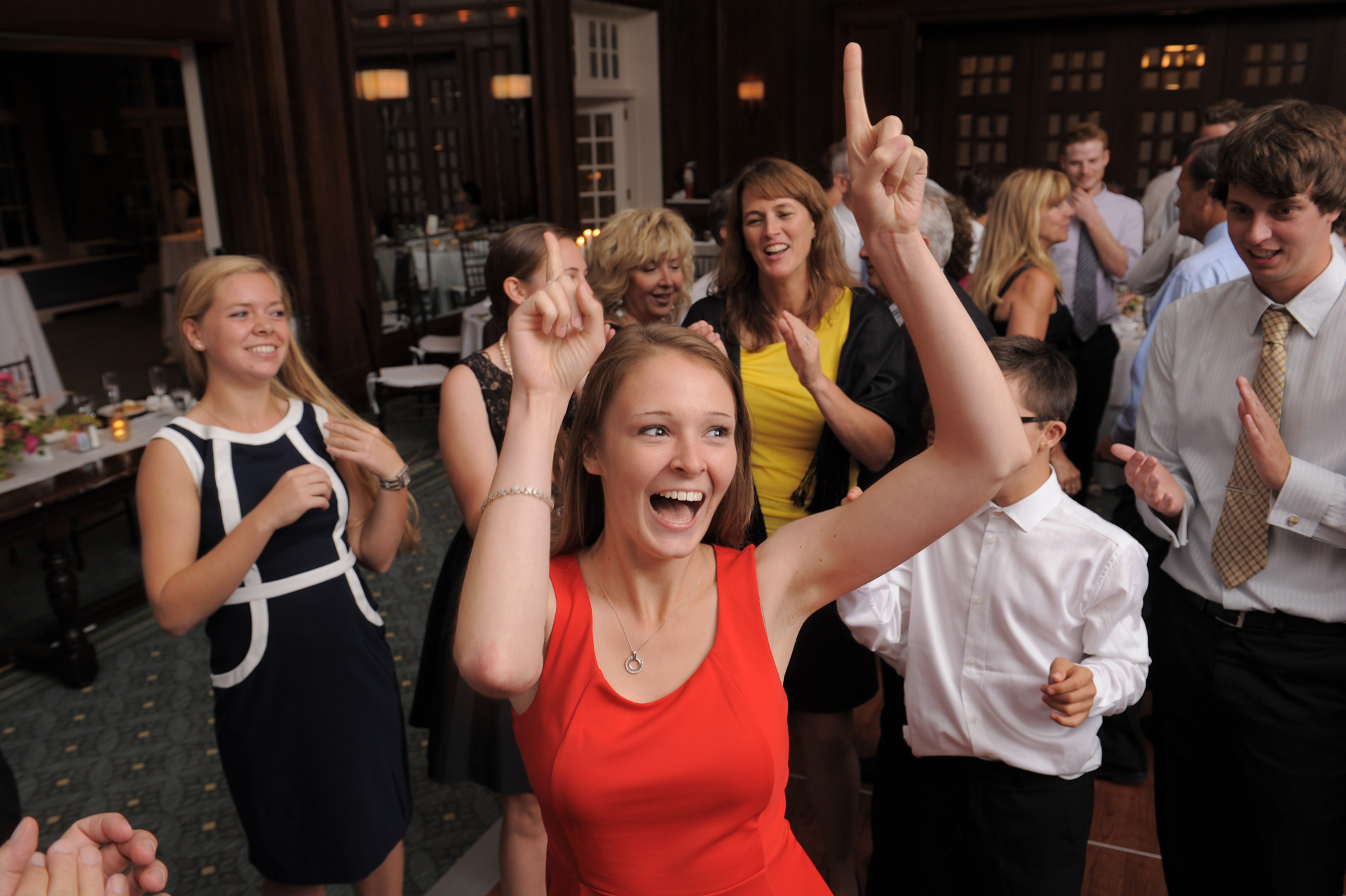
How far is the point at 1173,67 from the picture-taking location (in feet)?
30.9

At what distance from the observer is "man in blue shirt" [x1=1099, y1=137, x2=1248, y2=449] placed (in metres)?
3.18

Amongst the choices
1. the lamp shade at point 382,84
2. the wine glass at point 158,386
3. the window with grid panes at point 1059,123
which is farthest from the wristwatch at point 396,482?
the window with grid panes at point 1059,123

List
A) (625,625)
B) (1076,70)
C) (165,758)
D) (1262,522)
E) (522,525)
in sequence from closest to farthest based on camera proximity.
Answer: (522,525) → (625,625) → (1262,522) → (165,758) → (1076,70)

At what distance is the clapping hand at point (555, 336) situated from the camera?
1.16 metres

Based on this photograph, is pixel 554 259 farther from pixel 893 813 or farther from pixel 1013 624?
pixel 893 813

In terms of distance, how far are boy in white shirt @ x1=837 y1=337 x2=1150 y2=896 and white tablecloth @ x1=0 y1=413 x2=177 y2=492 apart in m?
3.04

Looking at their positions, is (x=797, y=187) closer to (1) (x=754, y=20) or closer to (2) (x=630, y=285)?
(2) (x=630, y=285)

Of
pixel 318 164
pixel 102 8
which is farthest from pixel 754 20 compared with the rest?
pixel 102 8

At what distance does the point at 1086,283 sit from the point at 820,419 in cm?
287

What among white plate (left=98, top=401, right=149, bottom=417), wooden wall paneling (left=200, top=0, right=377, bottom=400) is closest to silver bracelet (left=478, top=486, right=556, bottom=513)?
white plate (left=98, top=401, right=149, bottom=417)

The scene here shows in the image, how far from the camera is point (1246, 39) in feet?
30.0

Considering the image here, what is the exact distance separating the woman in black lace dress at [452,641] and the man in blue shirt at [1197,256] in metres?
1.83

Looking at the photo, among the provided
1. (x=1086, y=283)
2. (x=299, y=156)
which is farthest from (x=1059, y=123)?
(x=299, y=156)

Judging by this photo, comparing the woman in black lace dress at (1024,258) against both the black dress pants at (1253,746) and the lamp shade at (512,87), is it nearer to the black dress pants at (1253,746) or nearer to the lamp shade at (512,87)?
the black dress pants at (1253,746)
